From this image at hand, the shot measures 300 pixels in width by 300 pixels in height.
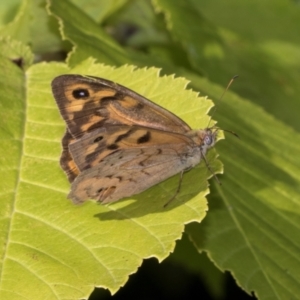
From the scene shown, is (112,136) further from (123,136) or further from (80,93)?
(80,93)

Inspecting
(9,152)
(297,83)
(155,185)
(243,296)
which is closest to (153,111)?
(155,185)

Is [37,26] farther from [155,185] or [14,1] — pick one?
[155,185]

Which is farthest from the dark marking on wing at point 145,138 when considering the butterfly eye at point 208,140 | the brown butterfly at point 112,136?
the butterfly eye at point 208,140

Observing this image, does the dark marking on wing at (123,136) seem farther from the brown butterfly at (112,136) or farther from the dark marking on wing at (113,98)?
the dark marking on wing at (113,98)

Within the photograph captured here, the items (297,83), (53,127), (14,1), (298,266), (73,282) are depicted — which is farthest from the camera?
(297,83)

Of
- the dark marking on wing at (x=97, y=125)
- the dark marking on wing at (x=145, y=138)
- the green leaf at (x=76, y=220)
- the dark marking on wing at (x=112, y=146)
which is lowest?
the green leaf at (x=76, y=220)

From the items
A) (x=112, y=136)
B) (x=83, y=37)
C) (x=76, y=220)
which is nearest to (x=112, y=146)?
(x=112, y=136)

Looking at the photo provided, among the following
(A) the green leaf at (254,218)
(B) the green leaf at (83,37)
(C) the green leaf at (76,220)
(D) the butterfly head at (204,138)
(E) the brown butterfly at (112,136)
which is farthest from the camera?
(B) the green leaf at (83,37)
